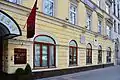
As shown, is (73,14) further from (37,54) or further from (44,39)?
(37,54)

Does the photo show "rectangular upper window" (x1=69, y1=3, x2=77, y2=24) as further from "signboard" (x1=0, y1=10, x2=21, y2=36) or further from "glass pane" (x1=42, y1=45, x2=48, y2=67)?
"signboard" (x1=0, y1=10, x2=21, y2=36)

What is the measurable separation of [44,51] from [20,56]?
9.32ft

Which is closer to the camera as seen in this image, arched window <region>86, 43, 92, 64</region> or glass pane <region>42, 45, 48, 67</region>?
glass pane <region>42, 45, 48, 67</region>

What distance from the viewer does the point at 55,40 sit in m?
17.3

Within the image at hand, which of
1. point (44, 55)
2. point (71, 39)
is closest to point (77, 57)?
point (71, 39)

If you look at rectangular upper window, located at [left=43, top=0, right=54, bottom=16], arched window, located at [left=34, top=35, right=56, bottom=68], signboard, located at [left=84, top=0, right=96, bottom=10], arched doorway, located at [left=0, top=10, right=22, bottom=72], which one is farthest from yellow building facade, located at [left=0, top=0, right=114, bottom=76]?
arched doorway, located at [left=0, top=10, right=22, bottom=72]

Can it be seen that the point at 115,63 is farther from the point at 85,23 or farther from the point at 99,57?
the point at 85,23

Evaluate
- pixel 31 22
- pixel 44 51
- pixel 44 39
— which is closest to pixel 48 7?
pixel 44 39

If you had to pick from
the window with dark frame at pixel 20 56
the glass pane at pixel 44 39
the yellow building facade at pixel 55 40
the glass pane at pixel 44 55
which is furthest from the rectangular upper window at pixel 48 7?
the window with dark frame at pixel 20 56

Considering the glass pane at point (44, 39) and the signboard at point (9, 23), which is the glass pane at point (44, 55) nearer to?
the glass pane at point (44, 39)

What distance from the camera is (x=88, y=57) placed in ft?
79.8

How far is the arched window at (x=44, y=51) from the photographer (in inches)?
615

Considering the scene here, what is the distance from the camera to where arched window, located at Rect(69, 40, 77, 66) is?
20.0m

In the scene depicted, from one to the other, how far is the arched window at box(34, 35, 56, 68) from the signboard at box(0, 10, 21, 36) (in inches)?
125
